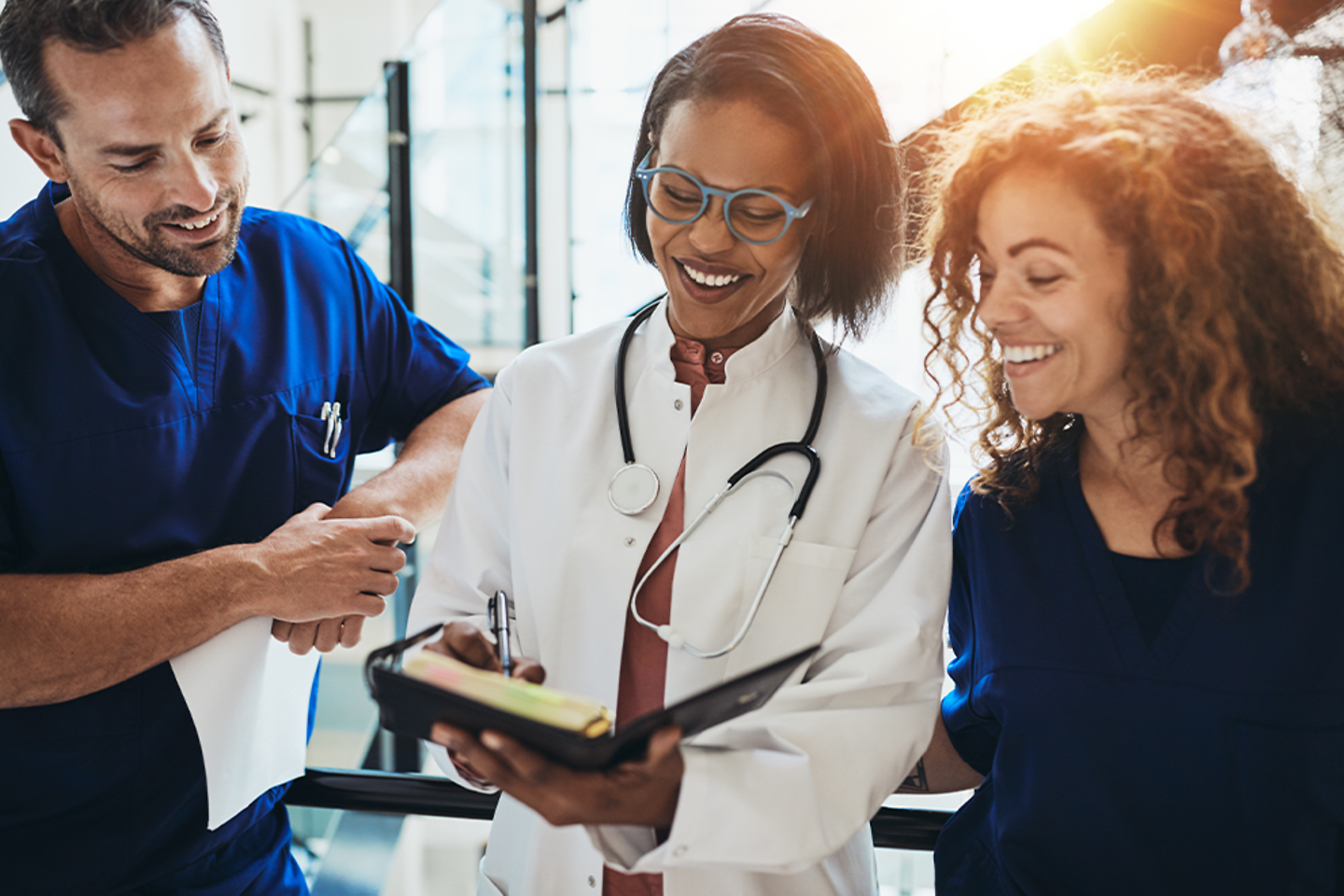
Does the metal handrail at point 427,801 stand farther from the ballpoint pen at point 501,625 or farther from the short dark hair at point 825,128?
the short dark hair at point 825,128

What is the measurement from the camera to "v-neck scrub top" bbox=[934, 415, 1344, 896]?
1.00 metres

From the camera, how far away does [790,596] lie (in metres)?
1.13

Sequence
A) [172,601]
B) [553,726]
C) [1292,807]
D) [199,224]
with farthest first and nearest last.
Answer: [199,224] < [172,601] < [1292,807] < [553,726]

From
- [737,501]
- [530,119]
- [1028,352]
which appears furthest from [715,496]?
[530,119]

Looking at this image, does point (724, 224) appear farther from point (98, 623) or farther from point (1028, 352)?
point (98, 623)

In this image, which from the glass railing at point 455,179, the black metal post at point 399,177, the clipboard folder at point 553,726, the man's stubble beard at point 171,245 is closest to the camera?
the clipboard folder at point 553,726

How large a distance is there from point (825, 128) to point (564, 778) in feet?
2.66

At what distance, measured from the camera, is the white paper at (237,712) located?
4.23 feet

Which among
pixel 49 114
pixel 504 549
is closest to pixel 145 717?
pixel 504 549

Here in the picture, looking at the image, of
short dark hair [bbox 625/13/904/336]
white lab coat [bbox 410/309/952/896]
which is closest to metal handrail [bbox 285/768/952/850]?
white lab coat [bbox 410/309/952/896]

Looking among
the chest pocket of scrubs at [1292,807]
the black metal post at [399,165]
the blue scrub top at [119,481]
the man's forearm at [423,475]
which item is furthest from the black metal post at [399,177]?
the chest pocket of scrubs at [1292,807]

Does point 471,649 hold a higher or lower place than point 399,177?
lower

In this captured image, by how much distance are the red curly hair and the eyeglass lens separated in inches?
8.5

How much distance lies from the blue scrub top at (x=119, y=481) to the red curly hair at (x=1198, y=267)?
1.02 metres
